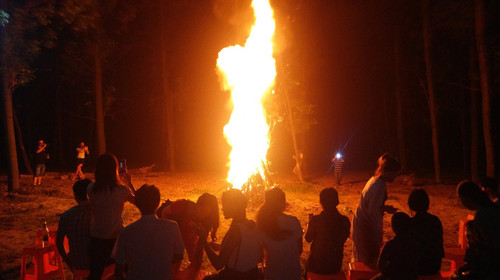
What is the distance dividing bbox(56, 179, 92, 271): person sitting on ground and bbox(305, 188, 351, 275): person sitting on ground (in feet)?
9.09

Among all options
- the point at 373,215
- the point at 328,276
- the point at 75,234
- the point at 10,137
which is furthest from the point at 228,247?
the point at 10,137

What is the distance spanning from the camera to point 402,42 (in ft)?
73.2

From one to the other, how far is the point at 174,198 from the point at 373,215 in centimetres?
1008

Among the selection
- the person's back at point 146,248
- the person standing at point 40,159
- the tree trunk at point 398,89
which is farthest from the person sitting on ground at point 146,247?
the tree trunk at point 398,89

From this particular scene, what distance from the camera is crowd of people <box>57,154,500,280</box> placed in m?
4.04

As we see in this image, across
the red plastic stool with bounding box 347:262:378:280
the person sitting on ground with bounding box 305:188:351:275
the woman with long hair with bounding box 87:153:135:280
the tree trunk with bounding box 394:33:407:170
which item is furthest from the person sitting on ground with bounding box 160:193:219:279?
the tree trunk with bounding box 394:33:407:170

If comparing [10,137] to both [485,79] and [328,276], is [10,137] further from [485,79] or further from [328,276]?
[485,79]

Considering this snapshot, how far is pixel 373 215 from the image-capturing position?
17.9 feet

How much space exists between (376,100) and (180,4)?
54.5ft

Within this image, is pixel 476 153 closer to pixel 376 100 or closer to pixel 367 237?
pixel 376 100

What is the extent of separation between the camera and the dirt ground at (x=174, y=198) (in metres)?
8.81

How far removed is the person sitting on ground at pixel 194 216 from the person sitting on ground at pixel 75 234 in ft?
3.10

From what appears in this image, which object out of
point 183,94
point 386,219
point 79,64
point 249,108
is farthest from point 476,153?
point 79,64

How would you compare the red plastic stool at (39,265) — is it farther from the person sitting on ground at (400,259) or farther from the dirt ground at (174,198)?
the person sitting on ground at (400,259)
